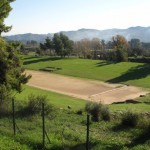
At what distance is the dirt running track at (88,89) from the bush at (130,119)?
20.9 metres

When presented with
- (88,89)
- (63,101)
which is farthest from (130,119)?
(88,89)

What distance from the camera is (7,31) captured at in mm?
25781

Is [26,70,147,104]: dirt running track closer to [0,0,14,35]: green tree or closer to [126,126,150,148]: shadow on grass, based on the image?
[0,0,14,35]: green tree

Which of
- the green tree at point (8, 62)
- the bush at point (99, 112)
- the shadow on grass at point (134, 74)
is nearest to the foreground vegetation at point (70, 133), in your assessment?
the bush at point (99, 112)

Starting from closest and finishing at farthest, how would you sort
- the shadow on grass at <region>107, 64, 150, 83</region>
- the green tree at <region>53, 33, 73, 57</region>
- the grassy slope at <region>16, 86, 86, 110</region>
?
the grassy slope at <region>16, 86, 86, 110</region> < the shadow on grass at <region>107, 64, 150, 83</region> < the green tree at <region>53, 33, 73, 57</region>

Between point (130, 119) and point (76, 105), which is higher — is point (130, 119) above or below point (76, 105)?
above

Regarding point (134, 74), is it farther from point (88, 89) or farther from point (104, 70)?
point (88, 89)

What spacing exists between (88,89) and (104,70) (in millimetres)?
17517

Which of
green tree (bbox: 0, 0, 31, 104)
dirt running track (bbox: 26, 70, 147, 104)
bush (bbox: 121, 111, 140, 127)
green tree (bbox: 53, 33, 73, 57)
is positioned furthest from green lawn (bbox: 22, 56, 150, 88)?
bush (bbox: 121, 111, 140, 127)

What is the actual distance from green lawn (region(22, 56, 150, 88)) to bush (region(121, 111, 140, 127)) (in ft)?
106

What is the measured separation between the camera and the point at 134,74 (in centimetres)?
5622

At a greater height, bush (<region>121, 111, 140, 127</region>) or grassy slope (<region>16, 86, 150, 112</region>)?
bush (<region>121, 111, 140, 127</region>)

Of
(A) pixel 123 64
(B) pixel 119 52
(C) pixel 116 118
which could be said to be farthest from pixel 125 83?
(C) pixel 116 118

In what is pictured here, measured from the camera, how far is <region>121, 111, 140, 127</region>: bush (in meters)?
14.7
